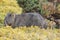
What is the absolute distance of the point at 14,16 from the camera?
1039 centimetres

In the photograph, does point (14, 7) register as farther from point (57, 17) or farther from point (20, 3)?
point (57, 17)

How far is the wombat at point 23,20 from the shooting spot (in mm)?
10289

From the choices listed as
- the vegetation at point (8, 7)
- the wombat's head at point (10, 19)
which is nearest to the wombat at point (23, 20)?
the wombat's head at point (10, 19)

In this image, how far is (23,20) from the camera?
10430 mm

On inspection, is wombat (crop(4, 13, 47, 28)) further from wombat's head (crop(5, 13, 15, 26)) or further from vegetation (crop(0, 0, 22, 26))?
vegetation (crop(0, 0, 22, 26))

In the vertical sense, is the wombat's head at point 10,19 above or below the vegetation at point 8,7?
above

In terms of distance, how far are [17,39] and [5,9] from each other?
594 cm

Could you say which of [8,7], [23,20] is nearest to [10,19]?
[23,20]

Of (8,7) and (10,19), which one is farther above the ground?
(10,19)

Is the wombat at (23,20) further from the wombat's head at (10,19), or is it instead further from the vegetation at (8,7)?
the vegetation at (8,7)

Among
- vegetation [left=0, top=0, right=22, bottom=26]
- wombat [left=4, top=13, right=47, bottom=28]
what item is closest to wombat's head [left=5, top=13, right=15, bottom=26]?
wombat [left=4, top=13, right=47, bottom=28]

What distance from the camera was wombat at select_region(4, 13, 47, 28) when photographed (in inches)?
405

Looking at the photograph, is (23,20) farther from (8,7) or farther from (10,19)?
(8,7)

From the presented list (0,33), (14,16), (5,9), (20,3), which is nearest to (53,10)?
(20,3)
